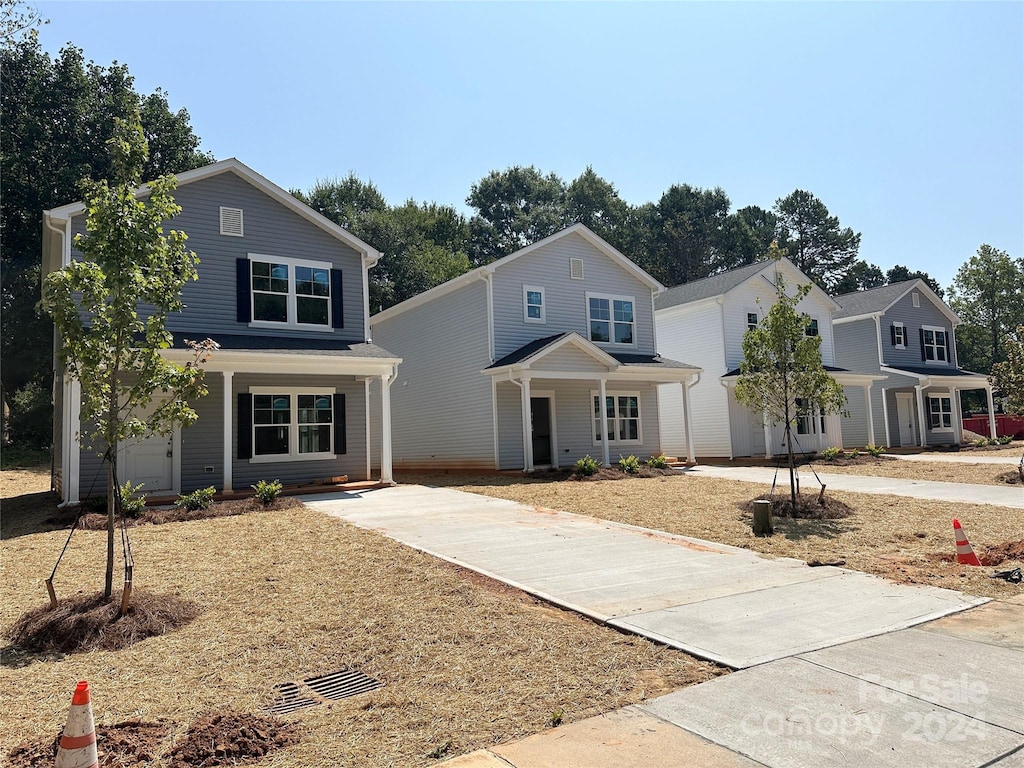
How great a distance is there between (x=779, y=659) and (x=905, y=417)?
29965mm

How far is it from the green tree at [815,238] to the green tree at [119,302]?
59060 mm

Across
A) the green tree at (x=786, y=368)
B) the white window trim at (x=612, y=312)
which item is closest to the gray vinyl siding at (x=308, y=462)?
the white window trim at (x=612, y=312)

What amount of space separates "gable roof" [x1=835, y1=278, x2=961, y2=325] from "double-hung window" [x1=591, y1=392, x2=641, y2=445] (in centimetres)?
1344

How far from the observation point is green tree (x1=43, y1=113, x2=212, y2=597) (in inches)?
241

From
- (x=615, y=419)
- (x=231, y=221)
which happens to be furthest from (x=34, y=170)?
(x=615, y=419)

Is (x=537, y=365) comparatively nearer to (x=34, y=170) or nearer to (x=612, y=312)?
(x=612, y=312)

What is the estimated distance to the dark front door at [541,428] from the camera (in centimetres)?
2086

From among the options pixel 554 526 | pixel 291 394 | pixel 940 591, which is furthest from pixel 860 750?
pixel 291 394

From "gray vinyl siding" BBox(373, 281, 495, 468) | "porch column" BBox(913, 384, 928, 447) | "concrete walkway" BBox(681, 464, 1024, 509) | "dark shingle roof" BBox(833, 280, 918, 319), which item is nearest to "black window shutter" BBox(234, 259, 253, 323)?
"gray vinyl siding" BBox(373, 281, 495, 468)

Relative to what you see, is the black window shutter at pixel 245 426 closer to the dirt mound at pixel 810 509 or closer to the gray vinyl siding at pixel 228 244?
the gray vinyl siding at pixel 228 244

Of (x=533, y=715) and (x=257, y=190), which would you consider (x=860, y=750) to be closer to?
(x=533, y=715)

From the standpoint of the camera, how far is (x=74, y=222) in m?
13.8

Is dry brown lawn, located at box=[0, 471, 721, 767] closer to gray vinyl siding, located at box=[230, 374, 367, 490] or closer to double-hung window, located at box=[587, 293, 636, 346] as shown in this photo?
gray vinyl siding, located at box=[230, 374, 367, 490]

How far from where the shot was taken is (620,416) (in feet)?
72.0
